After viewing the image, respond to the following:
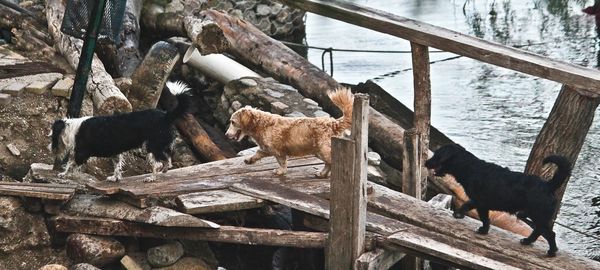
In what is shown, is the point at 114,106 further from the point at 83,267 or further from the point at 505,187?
the point at 505,187

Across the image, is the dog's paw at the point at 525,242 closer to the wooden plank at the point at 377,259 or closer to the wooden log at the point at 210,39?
the wooden plank at the point at 377,259

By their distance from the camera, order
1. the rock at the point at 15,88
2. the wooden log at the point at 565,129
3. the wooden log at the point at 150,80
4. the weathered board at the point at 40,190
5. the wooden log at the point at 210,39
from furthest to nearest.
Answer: the wooden log at the point at 150,80 → the wooden log at the point at 210,39 → the rock at the point at 15,88 → the wooden log at the point at 565,129 → the weathered board at the point at 40,190

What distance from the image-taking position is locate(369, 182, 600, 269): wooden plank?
6.71 meters

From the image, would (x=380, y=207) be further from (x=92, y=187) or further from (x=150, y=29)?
(x=150, y=29)

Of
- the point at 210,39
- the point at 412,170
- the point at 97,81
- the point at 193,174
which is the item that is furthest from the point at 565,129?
the point at 97,81

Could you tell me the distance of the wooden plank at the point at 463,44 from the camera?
7637 mm

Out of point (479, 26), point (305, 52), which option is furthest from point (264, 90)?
point (479, 26)

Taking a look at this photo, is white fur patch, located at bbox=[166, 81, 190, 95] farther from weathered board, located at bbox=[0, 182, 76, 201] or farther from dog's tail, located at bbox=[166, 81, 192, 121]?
weathered board, located at bbox=[0, 182, 76, 201]

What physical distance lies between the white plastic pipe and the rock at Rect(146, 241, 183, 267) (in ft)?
15.2

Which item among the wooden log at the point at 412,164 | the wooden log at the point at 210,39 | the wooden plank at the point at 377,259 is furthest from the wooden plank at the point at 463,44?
the wooden plank at the point at 377,259

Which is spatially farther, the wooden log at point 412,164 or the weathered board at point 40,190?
the wooden log at point 412,164

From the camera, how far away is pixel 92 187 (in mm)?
8172

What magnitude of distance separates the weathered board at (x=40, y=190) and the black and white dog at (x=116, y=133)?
37 cm

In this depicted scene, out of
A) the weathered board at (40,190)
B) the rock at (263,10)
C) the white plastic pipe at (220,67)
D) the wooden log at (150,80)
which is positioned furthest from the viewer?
the rock at (263,10)
